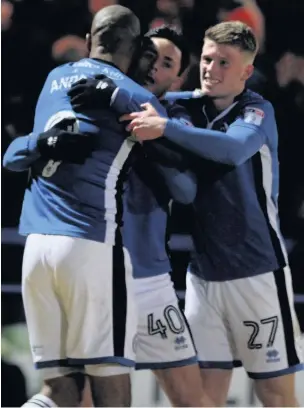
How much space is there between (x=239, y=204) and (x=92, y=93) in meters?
0.63

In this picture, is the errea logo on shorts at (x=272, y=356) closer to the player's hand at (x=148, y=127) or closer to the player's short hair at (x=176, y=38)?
the player's hand at (x=148, y=127)

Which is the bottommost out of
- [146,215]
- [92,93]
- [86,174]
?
[146,215]

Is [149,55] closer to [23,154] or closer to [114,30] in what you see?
[114,30]

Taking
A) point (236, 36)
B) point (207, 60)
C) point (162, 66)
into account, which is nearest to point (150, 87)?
point (162, 66)

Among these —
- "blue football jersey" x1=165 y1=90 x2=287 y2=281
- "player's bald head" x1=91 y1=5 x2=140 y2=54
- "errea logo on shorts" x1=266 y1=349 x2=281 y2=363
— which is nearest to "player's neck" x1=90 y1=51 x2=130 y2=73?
"player's bald head" x1=91 y1=5 x2=140 y2=54

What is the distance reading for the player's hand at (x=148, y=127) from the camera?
253 centimetres

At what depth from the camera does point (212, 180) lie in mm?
2840

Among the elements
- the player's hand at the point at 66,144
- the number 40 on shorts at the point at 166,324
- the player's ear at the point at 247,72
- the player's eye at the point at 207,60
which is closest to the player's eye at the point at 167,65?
the player's eye at the point at 207,60

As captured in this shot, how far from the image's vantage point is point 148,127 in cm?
255

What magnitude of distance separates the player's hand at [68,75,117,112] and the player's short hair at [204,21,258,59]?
0.52m

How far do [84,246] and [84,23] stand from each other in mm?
981

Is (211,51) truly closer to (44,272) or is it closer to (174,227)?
(174,227)

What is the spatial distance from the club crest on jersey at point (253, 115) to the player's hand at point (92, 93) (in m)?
0.48

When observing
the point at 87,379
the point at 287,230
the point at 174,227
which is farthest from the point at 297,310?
the point at 87,379
